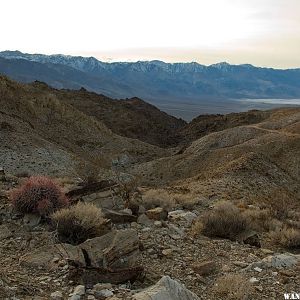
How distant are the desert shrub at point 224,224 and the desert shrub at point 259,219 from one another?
53 cm

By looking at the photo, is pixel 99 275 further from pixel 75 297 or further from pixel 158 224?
pixel 158 224

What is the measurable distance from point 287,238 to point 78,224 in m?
5.48

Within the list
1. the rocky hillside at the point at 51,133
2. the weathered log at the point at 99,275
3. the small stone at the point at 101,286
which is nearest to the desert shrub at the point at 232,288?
the weathered log at the point at 99,275

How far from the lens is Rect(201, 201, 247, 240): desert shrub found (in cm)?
1102

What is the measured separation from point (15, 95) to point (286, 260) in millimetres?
44293

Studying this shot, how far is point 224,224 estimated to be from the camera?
444 inches

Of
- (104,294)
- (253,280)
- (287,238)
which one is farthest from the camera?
(287,238)

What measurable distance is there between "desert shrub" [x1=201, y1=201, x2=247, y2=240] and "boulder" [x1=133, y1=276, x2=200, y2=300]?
4.53m

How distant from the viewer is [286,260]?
8.80 m

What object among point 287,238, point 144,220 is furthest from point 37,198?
point 287,238

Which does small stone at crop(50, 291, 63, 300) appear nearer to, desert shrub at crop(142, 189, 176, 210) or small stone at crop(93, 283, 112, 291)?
small stone at crop(93, 283, 112, 291)

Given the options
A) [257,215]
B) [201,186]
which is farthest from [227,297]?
[201,186]

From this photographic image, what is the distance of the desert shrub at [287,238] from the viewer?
36.5ft

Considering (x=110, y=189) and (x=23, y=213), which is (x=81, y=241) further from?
(x=110, y=189)
